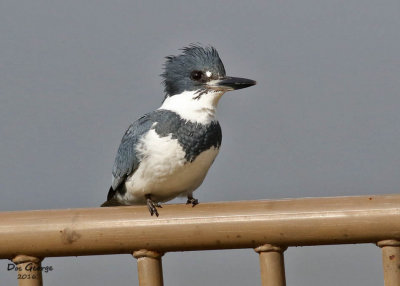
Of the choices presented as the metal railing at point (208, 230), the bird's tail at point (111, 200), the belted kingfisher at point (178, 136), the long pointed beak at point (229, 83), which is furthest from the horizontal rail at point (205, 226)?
the bird's tail at point (111, 200)

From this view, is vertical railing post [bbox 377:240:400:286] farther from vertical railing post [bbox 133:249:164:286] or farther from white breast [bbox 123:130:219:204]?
white breast [bbox 123:130:219:204]

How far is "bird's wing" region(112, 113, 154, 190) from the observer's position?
2.81 meters

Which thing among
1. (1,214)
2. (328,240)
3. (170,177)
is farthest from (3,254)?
(170,177)

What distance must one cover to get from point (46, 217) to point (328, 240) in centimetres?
63

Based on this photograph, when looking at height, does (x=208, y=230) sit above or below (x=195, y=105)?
below

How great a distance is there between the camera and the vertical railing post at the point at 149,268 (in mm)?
1658

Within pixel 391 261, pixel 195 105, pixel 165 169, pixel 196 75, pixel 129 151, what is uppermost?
pixel 196 75

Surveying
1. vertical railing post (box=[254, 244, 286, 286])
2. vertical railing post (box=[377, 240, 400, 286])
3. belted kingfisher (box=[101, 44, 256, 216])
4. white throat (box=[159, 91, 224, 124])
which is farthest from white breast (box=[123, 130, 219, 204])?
vertical railing post (box=[377, 240, 400, 286])

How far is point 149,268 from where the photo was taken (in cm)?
166

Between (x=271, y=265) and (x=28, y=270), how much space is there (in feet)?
1.78

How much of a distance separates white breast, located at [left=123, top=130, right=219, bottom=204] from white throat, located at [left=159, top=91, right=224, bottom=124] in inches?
5.0

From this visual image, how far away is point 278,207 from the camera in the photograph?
1.64 metres

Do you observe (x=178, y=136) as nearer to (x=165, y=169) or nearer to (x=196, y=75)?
(x=165, y=169)

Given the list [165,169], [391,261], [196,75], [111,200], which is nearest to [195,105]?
[196,75]
